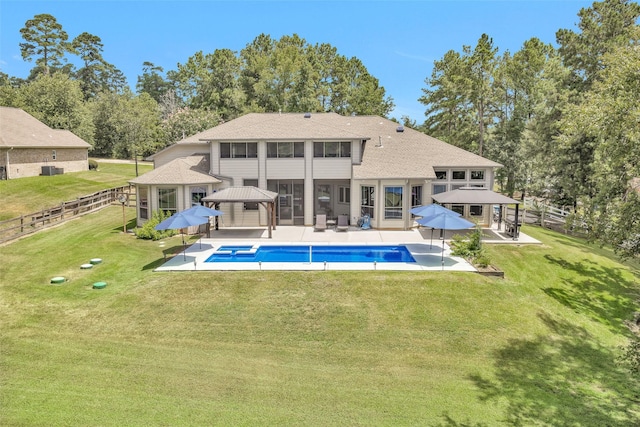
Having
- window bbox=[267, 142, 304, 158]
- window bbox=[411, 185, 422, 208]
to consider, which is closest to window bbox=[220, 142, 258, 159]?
window bbox=[267, 142, 304, 158]

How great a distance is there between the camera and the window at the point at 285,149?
82.1ft

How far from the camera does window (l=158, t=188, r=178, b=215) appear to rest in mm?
23266

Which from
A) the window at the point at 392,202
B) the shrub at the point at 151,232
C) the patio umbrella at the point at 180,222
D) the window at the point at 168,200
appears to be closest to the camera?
the patio umbrella at the point at 180,222

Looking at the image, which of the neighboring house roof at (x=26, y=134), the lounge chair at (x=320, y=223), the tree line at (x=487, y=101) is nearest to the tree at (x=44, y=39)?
the tree line at (x=487, y=101)

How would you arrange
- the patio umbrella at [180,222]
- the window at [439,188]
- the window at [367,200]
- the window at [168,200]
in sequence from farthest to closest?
the window at [439,188] → the window at [367,200] → the window at [168,200] → the patio umbrella at [180,222]

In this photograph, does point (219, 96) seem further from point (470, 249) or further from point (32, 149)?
point (470, 249)

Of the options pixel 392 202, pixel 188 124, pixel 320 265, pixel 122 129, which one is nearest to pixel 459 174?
pixel 392 202

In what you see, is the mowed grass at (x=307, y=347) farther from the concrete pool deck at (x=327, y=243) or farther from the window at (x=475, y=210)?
the window at (x=475, y=210)

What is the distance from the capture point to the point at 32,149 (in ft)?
121

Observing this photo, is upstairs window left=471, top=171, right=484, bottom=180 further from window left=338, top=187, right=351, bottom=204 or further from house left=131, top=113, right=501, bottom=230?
window left=338, top=187, right=351, bottom=204

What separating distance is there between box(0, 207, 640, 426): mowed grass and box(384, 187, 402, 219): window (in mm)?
7338

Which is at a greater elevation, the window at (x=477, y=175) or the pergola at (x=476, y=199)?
the window at (x=477, y=175)

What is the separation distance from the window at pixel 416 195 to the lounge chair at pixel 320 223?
5.59 metres

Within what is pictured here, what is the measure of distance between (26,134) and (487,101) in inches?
1845
